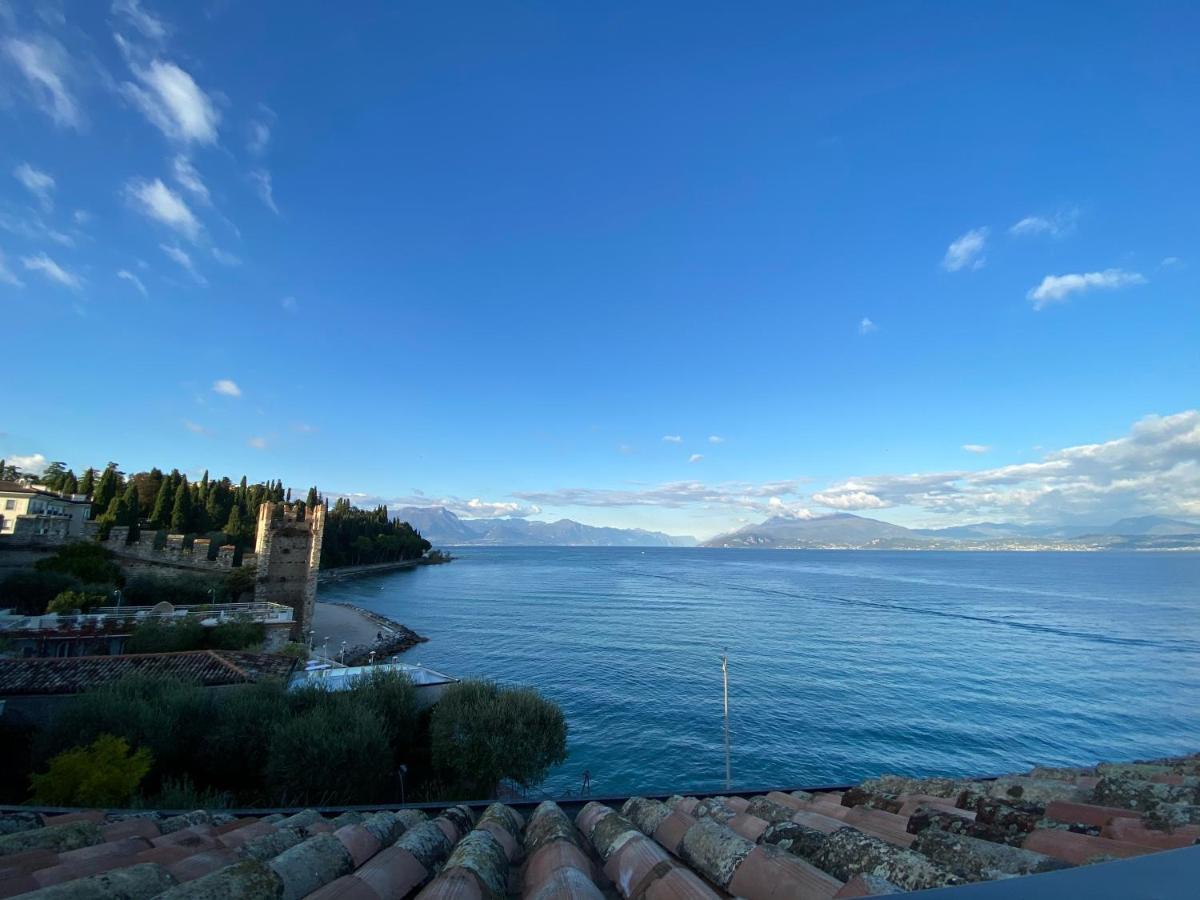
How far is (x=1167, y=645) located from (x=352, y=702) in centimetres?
6589

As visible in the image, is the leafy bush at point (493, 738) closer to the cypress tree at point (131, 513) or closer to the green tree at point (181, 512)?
the cypress tree at point (131, 513)

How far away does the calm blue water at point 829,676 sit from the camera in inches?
1014

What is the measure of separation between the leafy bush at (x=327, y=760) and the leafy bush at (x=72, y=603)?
2054 cm

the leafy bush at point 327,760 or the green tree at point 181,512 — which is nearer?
the leafy bush at point 327,760

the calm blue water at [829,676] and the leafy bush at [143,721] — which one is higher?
the leafy bush at [143,721]

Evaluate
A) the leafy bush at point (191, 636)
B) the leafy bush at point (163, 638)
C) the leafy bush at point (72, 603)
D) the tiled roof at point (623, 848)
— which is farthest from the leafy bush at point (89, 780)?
the leafy bush at point (72, 603)

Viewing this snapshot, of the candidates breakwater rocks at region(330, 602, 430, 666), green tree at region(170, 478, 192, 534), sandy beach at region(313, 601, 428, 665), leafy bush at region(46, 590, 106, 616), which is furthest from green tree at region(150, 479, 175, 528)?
leafy bush at region(46, 590, 106, 616)

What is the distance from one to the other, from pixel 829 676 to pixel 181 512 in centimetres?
6237

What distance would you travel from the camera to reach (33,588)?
1278 inches

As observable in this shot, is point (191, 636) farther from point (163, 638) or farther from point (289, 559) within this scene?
point (289, 559)

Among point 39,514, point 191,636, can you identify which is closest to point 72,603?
point 191,636

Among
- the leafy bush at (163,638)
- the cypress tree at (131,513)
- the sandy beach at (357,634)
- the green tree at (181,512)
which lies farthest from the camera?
the green tree at (181,512)

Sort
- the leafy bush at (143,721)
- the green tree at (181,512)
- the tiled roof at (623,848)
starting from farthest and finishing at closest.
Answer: the green tree at (181,512) < the leafy bush at (143,721) < the tiled roof at (623,848)

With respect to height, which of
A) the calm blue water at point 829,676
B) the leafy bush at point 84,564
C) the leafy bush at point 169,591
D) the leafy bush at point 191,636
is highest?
the leafy bush at point 84,564
